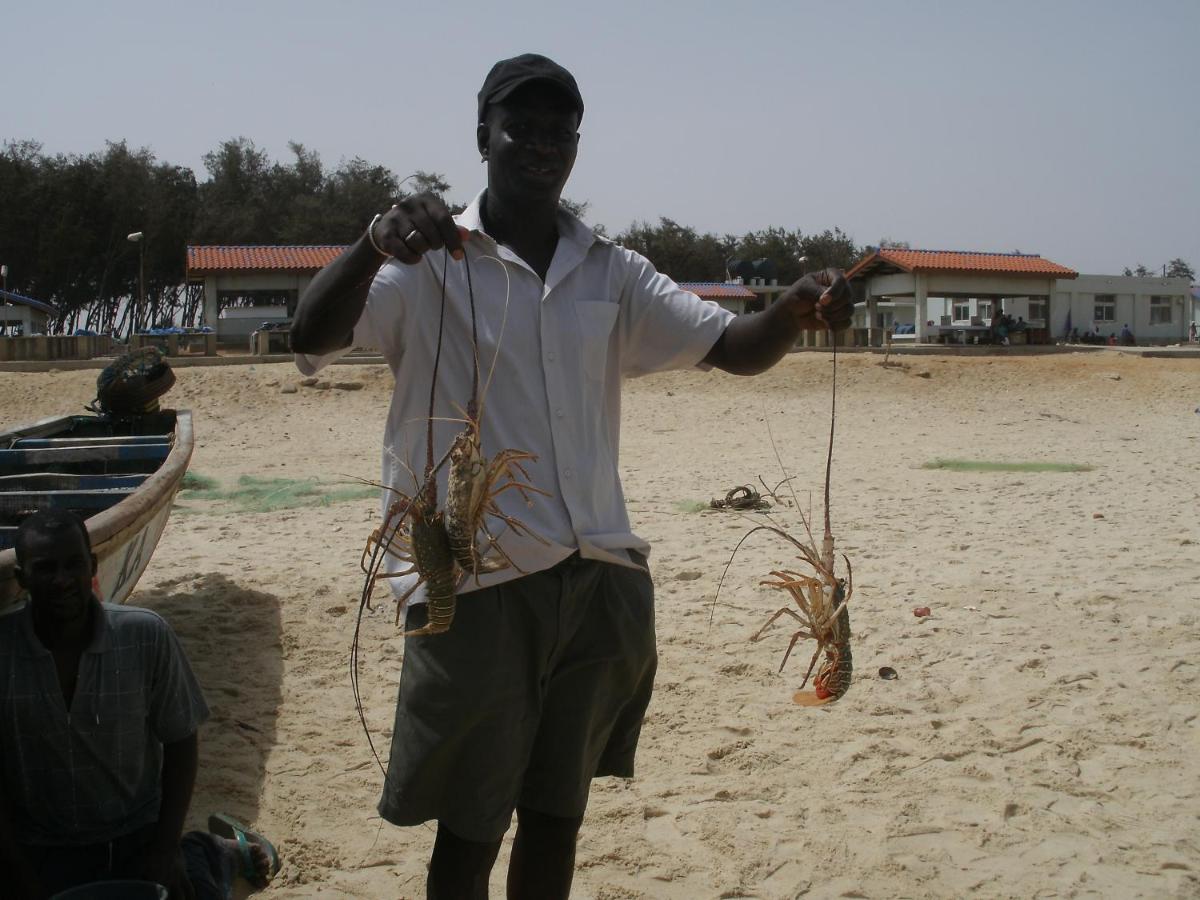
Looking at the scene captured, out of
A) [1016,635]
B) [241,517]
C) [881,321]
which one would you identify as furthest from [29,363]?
[881,321]

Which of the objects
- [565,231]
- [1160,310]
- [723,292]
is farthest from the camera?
[1160,310]

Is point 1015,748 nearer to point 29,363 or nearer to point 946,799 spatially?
point 946,799

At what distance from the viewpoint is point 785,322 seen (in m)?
2.53

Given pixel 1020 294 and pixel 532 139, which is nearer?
pixel 532 139

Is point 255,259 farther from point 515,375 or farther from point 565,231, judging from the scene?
point 515,375

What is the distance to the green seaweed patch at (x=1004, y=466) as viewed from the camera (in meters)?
12.4

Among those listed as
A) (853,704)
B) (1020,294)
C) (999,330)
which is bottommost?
(853,704)

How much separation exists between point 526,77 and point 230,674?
13.5ft

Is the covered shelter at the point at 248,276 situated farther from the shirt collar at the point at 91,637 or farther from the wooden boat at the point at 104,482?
the shirt collar at the point at 91,637

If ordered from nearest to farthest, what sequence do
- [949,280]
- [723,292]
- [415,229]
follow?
[415,229] → [949,280] → [723,292]

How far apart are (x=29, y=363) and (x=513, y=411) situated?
906 inches

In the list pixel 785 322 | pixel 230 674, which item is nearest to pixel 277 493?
pixel 230 674

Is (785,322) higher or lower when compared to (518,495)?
higher

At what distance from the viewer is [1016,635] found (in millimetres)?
5895
